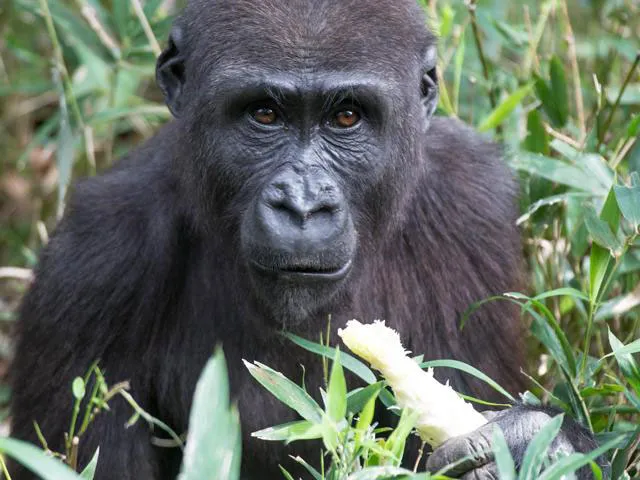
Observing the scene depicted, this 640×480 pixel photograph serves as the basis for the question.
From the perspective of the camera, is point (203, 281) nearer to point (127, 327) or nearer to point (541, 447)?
point (127, 327)

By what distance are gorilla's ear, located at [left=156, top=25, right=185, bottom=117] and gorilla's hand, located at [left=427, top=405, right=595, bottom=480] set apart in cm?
198

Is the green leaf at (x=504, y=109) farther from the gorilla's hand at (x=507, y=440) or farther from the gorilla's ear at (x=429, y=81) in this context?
the gorilla's hand at (x=507, y=440)

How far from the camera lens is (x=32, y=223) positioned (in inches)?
364

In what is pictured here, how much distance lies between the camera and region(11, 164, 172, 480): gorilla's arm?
5.37 metres

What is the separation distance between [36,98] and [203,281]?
15.7 ft

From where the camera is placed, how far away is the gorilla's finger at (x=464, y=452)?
4.13 m

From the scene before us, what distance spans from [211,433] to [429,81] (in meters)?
2.77

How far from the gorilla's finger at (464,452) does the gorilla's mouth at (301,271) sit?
80 centimetres

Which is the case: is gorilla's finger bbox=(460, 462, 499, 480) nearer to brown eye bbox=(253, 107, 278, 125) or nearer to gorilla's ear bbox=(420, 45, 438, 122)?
brown eye bbox=(253, 107, 278, 125)

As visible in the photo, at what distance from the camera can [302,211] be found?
4395 mm

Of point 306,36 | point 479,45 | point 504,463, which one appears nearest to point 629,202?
point 306,36

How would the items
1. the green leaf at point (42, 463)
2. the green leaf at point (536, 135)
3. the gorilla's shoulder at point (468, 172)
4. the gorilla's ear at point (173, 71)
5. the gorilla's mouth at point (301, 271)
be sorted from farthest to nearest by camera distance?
the green leaf at point (536, 135)
the gorilla's shoulder at point (468, 172)
the gorilla's ear at point (173, 71)
the gorilla's mouth at point (301, 271)
the green leaf at point (42, 463)

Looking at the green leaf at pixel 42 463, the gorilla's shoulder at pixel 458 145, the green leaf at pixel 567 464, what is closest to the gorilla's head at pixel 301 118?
the gorilla's shoulder at pixel 458 145

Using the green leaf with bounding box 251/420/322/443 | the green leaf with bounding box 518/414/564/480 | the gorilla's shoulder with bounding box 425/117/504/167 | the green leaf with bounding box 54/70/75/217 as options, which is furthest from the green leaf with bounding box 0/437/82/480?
the green leaf with bounding box 54/70/75/217
